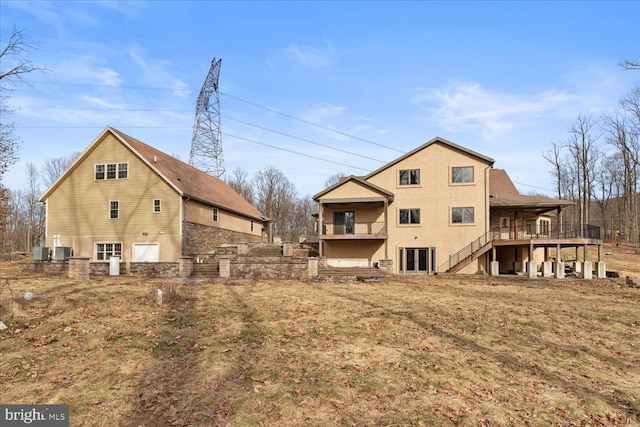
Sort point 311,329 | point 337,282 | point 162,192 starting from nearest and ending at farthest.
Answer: point 311,329, point 337,282, point 162,192

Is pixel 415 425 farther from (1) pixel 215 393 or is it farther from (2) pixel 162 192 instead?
(2) pixel 162 192

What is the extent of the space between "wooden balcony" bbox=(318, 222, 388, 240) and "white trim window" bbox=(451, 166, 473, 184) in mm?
5865

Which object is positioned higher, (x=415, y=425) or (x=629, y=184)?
(x=629, y=184)

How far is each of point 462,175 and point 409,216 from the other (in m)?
4.51

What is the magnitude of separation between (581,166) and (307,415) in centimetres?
5188

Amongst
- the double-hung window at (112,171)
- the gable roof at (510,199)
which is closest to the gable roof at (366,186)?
the gable roof at (510,199)

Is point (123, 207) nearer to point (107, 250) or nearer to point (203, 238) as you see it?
point (107, 250)

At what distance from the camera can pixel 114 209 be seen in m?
27.0

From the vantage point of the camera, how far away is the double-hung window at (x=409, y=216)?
2706 cm

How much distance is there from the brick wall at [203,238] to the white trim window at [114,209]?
16.7ft

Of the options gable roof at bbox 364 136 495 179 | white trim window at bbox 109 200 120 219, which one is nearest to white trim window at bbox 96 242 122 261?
white trim window at bbox 109 200 120 219

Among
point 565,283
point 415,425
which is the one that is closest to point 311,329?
point 415,425

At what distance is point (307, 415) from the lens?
17.3 feet

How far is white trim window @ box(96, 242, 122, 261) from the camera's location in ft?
87.2
